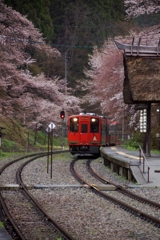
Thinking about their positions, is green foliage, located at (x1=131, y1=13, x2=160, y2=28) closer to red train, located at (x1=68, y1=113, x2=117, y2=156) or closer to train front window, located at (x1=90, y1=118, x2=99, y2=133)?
train front window, located at (x1=90, y1=118, x2=99, y2=133)

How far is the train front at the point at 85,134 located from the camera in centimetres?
2747

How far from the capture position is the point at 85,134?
27547 millimetres

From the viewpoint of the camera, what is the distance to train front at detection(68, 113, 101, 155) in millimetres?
27469

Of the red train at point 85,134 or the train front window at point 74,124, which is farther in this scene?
the train front window at point 74,124

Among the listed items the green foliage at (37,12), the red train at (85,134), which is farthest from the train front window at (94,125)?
the green foliage at (37,12)

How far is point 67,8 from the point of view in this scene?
58.8 meters

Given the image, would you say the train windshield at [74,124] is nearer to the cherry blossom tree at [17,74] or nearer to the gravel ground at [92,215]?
the cherry blossom tree at [17,74]

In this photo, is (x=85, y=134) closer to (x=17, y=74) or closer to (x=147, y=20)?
(x=17, y=74)

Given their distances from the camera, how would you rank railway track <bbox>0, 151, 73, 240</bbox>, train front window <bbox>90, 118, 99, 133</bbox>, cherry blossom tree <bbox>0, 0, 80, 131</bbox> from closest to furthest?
railway track <bbox>0, 151, 73, 240</bbox> < train front window <bbox>90, 118, 99, 133</bbox> < cherry blossom tree <bbox>0, 0, 80, 131</bbox>

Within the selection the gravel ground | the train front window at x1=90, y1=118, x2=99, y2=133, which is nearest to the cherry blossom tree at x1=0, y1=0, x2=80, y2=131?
→ the train front window at x1=90, y1=118, x2=99, y2=133

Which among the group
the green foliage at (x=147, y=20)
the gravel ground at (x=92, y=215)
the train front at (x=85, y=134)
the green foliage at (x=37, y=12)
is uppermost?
the green foliage at (x=147, y=20)

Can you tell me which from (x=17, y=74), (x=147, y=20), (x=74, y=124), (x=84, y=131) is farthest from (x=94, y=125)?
(x=147, y=20)

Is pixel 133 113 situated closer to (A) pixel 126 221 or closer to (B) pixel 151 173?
(B) pixel 151 173

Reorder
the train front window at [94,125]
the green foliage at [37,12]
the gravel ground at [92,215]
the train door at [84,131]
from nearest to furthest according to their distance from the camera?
the gravel ground at [92,215]
the train door at [84,131]
the train front window at [94,125]
the green foliage at [37,12]
